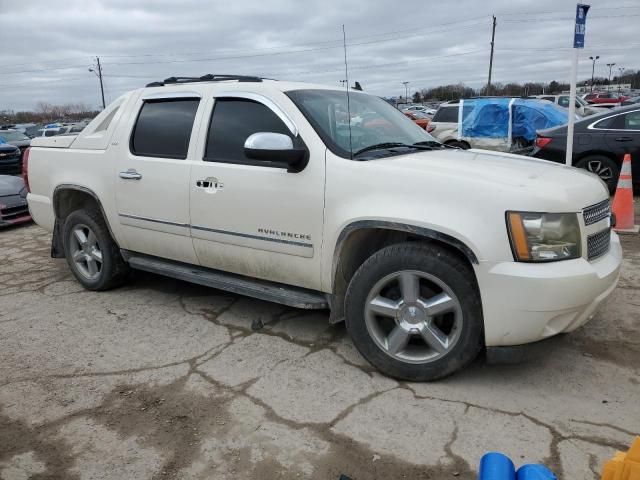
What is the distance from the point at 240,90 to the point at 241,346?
1843 mm

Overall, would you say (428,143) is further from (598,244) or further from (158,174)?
(158,174)

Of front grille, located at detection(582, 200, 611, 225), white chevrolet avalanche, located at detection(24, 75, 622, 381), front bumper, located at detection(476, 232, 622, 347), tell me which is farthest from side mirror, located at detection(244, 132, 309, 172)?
front grille, located at detection(582, 200, 611, 225)

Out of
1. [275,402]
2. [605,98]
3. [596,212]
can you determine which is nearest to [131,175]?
[275,402]

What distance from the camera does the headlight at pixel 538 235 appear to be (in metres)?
2.77

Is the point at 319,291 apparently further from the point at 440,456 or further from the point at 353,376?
the point at 440,456

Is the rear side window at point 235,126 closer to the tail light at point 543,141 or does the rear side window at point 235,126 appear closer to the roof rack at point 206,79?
the roof rack at point 206,79

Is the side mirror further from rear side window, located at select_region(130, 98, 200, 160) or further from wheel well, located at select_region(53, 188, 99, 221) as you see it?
wheel well, located at select_region(53, 188, 99, 221)

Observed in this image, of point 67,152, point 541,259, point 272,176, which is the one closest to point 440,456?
point 541,259

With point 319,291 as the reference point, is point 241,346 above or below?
below

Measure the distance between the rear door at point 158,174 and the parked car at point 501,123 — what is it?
9290 millimetres

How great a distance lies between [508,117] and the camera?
12.9m

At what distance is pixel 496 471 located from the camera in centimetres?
189

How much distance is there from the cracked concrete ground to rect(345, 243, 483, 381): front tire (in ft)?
0.56

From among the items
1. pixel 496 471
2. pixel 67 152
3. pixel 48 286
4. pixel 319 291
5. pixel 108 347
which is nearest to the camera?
pixel 496 471
